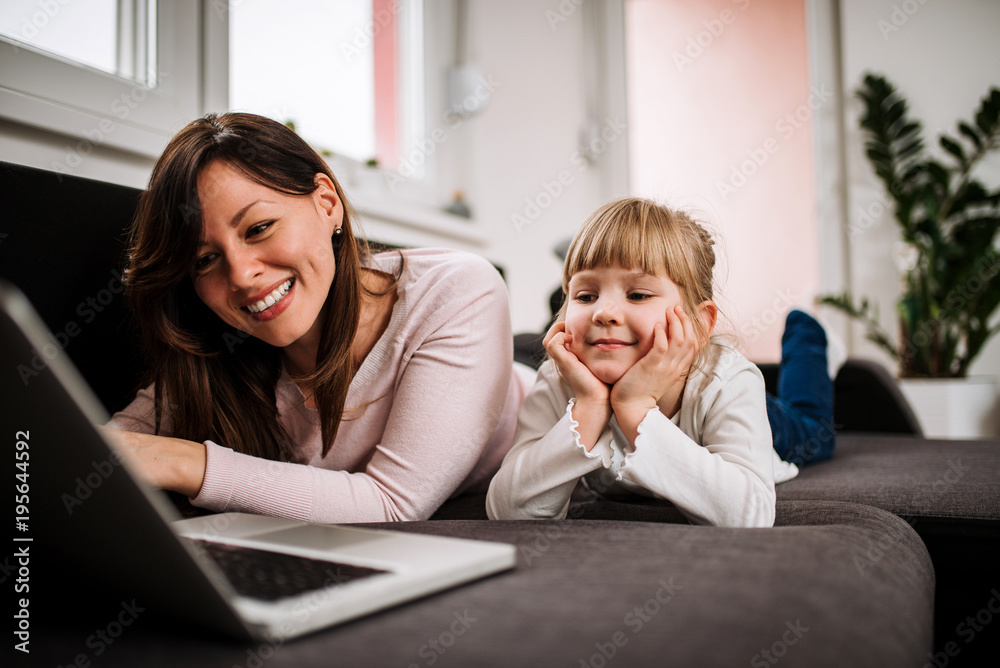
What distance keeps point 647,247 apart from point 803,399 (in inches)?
32.1

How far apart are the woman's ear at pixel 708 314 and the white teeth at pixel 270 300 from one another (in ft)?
1.83

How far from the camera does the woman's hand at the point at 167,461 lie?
→ 77 cm

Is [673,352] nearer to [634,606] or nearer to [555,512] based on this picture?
[555,512]

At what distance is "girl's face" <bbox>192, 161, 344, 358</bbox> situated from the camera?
856 millimetres

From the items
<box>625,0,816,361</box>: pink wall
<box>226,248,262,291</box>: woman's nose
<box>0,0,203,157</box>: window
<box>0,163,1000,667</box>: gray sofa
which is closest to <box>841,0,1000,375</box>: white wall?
<box>625,0,816,361</box>: pink wall

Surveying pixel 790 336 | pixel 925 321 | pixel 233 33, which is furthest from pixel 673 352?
pixel 925 321

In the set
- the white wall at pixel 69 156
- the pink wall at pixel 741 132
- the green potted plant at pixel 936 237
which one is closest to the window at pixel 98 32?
the white wall at pixel 69 156

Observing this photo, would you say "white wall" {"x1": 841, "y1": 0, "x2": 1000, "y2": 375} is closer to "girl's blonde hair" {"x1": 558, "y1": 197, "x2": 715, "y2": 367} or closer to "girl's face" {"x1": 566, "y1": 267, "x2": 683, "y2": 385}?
"girl's blonde hair" {"x1": 558, "y1": 197, "x2": 715, "y2": 367}

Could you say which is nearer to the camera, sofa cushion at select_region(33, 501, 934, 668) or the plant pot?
sofa cushion at select_region(33, 501, 934, 668)

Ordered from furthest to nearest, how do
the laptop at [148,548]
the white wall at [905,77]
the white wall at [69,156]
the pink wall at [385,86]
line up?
the white wall at [905,77], the pink wall at [385,86], the white wall at [69,156], the laptop at [148,548]

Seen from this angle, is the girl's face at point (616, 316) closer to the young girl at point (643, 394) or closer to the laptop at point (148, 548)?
the young girl at point (643, 394)

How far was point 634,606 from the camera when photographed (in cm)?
40

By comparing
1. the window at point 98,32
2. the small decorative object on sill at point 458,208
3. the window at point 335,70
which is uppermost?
the window at point 335,70

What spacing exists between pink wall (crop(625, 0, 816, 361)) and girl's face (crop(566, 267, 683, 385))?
2708 millimetres
